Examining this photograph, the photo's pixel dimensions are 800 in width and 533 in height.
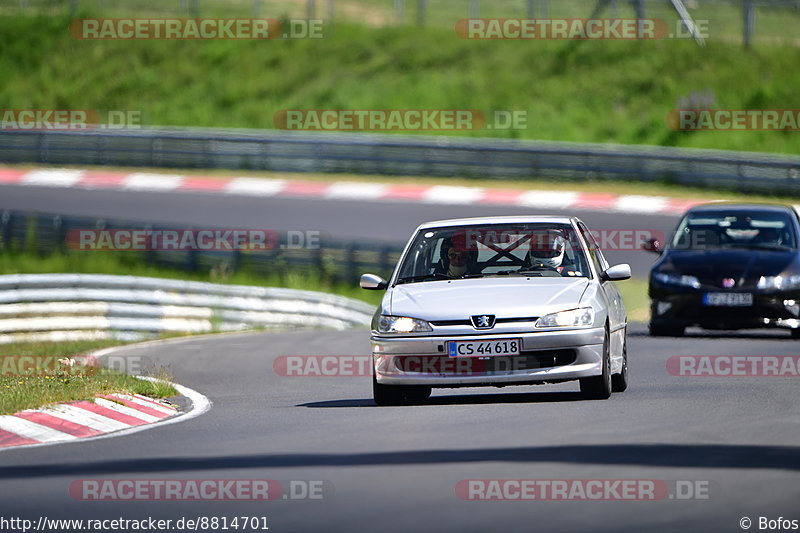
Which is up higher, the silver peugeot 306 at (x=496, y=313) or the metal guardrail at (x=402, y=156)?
the metal guardrail at (x=402, y=156)

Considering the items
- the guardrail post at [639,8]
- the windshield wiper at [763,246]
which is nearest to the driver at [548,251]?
the windshield wiper at [763,246]

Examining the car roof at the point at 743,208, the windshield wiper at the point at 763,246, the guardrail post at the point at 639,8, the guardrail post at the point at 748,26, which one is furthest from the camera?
the guardrail post at the point at 748,26

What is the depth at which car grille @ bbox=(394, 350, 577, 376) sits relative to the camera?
1052 centimetres

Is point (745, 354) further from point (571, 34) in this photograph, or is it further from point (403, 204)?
point (571, 34)

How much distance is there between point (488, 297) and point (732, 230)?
720 cm

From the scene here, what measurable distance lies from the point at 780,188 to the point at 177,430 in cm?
2268

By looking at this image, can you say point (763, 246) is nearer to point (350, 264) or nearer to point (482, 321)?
point (482, 321)

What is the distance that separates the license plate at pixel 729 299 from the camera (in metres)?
16.2
